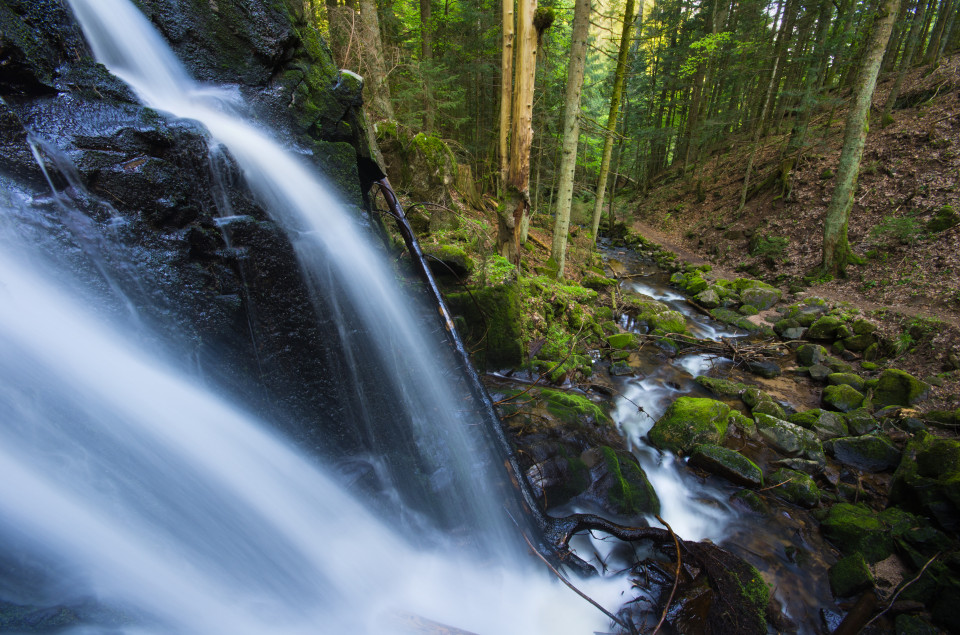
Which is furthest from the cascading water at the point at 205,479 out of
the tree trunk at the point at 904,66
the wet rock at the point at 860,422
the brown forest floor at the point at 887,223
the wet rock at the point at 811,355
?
the tree trunk at the point at 904,66

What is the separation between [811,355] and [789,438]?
304 cm

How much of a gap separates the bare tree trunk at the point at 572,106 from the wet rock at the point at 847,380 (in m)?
5.34

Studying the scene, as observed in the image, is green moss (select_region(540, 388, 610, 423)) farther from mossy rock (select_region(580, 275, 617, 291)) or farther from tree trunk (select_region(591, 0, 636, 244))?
tree trunk (select_region(591, 0, 636, 244))

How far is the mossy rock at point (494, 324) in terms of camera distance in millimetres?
5484

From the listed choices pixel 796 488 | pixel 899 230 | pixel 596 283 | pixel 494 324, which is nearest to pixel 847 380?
pixel 796 488

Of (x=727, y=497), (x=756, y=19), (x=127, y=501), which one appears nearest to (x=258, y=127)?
(x=127, y=501)

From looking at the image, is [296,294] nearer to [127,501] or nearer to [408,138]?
[127,501]

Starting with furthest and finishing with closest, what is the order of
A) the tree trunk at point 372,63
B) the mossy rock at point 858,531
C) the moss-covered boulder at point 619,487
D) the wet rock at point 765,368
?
1. the tree trunk at point 372,63
2. the wet rock at point 765,368
3. the moss-covered boulder at point 619,487
4. the mossy rock at point 858,531

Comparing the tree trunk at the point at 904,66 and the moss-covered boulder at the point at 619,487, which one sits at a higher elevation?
the tree trunk at the point at 904,66

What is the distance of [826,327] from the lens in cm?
769

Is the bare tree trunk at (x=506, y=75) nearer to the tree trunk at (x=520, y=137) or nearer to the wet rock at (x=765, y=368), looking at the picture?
the tree trunk at (x=520, y=137)

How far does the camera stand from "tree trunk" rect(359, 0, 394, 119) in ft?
24.0

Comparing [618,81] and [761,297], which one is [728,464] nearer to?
[761,297]

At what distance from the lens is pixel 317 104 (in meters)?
3.20
